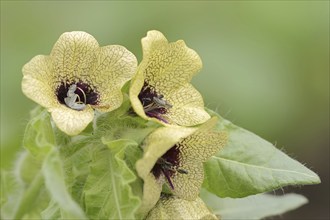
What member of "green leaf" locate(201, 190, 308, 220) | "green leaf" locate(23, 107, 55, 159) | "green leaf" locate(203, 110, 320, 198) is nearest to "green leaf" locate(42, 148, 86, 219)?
"green leaf" locate(23, 107, 55, 159)

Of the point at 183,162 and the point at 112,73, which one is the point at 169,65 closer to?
the point at 112,73

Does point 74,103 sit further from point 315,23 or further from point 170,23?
point 315,23

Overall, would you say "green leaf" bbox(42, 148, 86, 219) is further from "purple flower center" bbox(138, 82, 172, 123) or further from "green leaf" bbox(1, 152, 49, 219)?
"green leaf" bbox(1, 152, 49, 219)

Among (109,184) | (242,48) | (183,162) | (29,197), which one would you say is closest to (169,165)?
(183,162)

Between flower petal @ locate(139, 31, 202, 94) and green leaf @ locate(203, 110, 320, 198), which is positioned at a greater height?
flower petal @ locate(139, 31, 202, 94)

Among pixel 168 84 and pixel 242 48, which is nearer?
pixel 168 84

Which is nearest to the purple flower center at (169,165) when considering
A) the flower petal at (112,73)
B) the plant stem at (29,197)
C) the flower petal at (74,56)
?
the flower petal at (112,73)
